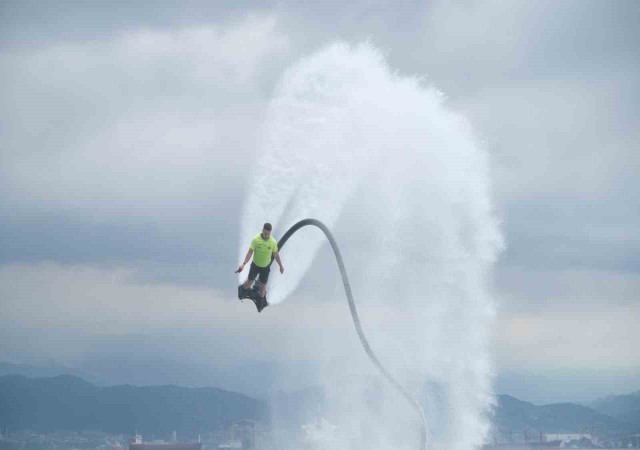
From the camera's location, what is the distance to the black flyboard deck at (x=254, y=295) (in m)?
50.5

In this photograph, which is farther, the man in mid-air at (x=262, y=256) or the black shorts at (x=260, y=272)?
the black shorts at (x=260, y=272)

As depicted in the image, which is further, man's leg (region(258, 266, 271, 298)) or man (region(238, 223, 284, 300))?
man's leg (region(258, 266, 271, 298))

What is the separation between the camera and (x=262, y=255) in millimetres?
49188

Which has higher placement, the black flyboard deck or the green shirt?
the green shirt

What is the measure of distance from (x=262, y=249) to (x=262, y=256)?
38 centimetres

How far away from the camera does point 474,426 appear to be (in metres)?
76.1

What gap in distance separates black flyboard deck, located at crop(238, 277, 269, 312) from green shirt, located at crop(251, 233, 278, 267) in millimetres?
1419

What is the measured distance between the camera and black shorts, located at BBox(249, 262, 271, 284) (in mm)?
50031

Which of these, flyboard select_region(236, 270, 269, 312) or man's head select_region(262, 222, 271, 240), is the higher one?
man's head select_region(262, 222, 271, 240)

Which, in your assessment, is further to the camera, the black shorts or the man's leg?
the man's leg

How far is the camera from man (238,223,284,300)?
160 ft

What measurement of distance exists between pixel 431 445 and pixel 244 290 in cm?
3666

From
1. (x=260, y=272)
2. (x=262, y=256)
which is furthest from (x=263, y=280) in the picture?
(x=262, y=256)

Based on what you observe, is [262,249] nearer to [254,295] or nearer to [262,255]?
[262,255]
